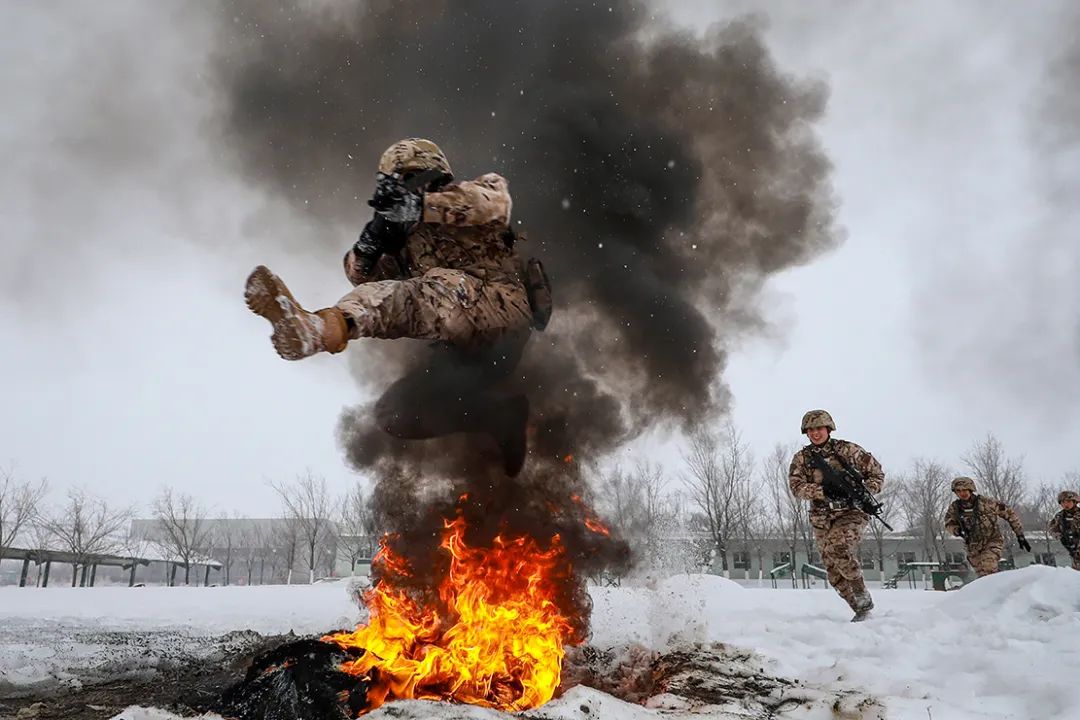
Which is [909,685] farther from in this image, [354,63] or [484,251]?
[354,63]

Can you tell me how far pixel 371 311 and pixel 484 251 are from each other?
1.25 meters

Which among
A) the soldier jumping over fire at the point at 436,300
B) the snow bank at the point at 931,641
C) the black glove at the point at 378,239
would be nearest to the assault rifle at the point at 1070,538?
the snow bank at the point at 931,641

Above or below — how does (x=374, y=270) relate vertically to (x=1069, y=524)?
above

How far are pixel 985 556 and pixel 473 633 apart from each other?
29.1ft

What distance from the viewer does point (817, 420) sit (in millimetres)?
7023

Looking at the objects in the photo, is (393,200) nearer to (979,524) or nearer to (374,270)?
(374,270)

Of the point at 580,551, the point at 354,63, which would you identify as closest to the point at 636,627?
the point at 580,551

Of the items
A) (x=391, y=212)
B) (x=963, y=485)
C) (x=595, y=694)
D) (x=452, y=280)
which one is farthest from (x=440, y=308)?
(x=963, y=485)

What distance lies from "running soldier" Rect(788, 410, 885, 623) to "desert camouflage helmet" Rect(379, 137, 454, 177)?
4794 millimetres

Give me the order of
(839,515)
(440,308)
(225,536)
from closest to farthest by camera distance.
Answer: (440,308) → (839,515) → (225,536)

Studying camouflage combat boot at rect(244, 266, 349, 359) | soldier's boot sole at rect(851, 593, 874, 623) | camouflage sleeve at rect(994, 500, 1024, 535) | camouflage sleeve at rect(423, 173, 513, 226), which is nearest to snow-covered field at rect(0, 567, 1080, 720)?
soldier's boot sole at rect(851, 593, 874, 623)

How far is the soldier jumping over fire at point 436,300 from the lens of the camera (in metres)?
3.12

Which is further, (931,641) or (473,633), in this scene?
(931,641)

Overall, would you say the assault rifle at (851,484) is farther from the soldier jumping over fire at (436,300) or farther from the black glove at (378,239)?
the black glove at (378,239)
